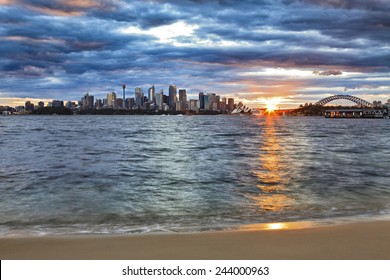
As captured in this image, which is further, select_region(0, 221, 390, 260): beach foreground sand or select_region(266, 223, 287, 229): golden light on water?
select_region(266, 223, 287, 229): golden light on water

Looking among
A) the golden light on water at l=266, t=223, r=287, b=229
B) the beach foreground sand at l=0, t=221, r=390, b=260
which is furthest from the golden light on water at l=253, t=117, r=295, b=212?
the beach foreground sand at l=0, t=221, r=390, b=260

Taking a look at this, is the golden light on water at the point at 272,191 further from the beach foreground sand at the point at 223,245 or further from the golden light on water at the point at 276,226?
the beach foreground sand at the point at 223,245

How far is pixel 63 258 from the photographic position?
5.52 m

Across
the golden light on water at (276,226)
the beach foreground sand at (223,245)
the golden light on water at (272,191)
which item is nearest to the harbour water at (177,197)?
the golden light on water at (272,191)

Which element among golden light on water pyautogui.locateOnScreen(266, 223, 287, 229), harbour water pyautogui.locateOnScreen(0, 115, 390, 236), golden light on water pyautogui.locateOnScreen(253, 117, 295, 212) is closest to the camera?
golden light on water pyautogui.locateOnScreen(266, 223, 287, 229)

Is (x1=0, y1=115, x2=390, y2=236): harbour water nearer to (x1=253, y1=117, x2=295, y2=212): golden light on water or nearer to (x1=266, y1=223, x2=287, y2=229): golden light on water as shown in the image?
(x1=253, y1=117, x2=295, y2=212): golden light on water

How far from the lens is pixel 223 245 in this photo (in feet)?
20.0

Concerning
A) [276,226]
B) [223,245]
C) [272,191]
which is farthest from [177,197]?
[223,245]

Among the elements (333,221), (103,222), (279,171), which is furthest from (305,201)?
(279,171)

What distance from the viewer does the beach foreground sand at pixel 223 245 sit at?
5.56 metres

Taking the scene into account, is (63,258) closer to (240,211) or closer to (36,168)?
(240,211)

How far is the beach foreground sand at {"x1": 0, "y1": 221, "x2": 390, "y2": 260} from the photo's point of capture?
556 cm

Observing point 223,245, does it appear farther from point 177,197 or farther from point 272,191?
point 272,191

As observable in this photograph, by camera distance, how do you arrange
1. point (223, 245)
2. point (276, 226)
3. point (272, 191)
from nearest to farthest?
point (223, 245) → point (276, 226) → point (272, 191)
